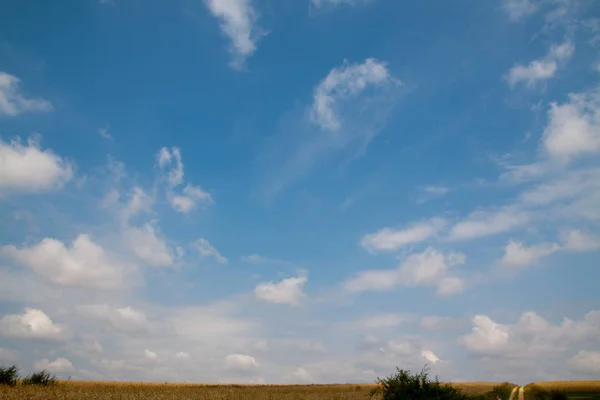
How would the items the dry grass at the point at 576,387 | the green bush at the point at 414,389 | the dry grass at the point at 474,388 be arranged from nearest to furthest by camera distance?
the green bush at the point at 414,389
the dry grass at the point at 576,387
the dry grass at the point at 474,388

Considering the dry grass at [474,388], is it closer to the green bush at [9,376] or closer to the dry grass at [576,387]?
the dry grass at [576,387]

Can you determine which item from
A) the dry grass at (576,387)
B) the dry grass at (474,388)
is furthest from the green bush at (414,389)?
the dry grass at (576,387)

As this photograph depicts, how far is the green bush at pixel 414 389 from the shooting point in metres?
28.4

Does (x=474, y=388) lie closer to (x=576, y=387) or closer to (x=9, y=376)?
(x=576, y=387)

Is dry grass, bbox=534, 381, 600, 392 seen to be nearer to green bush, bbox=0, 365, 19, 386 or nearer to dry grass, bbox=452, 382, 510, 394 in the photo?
dry grass, bbox=452, 382, 510, 394

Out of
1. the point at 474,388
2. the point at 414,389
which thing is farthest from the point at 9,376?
the point at 474,388

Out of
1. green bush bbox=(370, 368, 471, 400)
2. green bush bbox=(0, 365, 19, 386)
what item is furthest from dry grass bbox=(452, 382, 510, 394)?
green bush bbox=(0, 365, 19, 386)

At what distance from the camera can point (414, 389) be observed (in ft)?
95.2

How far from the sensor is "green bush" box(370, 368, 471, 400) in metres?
28.4

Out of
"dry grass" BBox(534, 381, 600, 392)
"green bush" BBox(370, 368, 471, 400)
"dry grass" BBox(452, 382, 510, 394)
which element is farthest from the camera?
"dry grass" BBox(452, 382, 510, 394)

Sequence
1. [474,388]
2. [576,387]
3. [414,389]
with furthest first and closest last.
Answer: [474,388] → [576,387] → [414,389]

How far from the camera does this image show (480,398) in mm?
33531

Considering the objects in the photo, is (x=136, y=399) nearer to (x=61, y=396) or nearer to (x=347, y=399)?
(x=61, y=396)

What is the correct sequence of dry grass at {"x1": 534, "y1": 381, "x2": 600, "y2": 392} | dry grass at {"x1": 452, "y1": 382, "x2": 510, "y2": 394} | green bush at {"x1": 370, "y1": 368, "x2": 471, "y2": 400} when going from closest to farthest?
green bush at {"x1": 370, "y1": 368, "x2": 471, "y2": 400}, dry grass at {"x1": 534, "y1": 381, "x2": 600, "y2": 392}, dry grass at {"x1": 452, "y1": 382, "x2": 510, "y2": 394}
